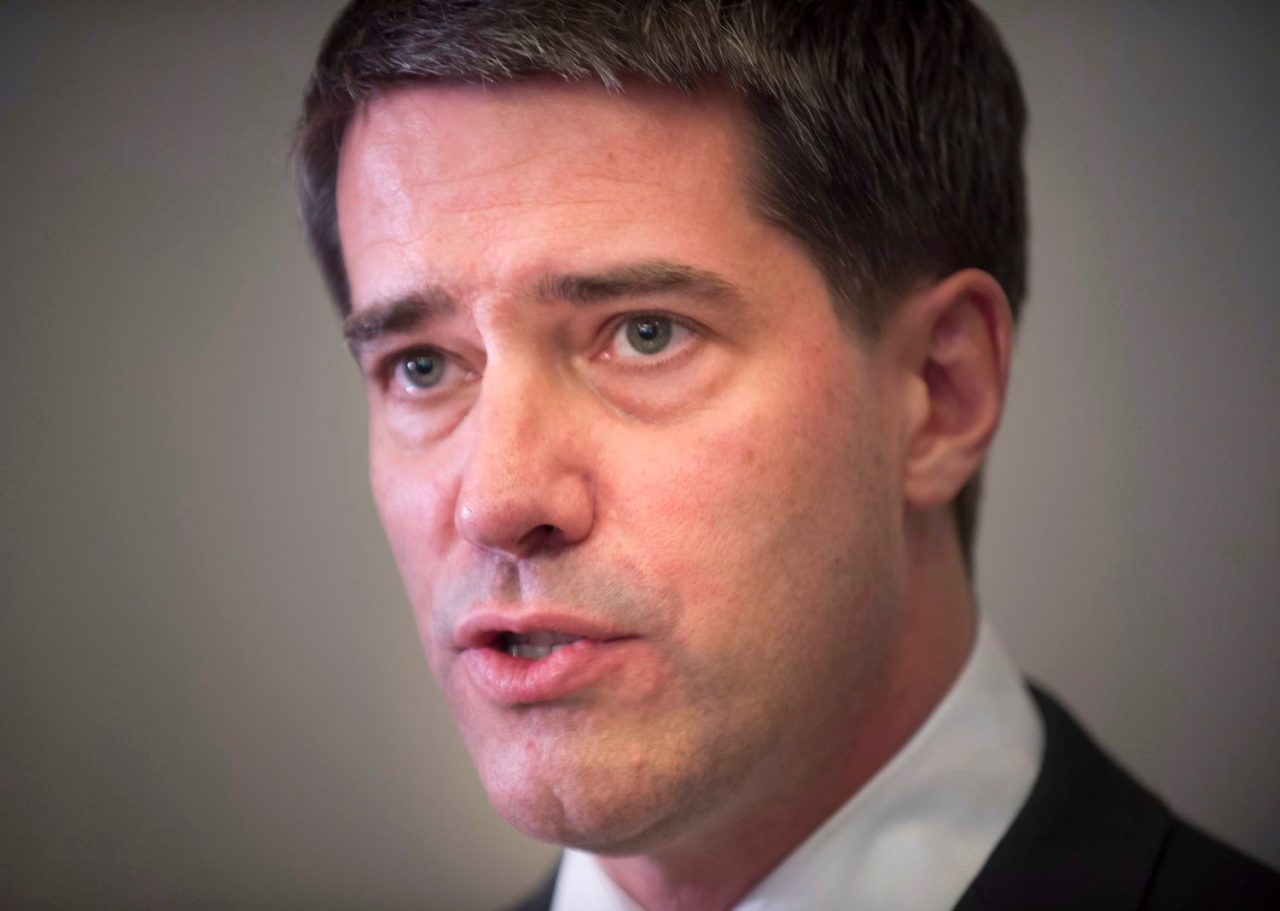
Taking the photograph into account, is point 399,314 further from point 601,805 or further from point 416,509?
point 601,805

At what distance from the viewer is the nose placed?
3.90ft

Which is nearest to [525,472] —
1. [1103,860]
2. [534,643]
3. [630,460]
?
[630,460]

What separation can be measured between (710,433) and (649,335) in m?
0.14

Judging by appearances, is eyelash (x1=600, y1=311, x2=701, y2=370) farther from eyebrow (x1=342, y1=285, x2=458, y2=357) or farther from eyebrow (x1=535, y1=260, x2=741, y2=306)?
eyebrow (x1=342, y1=285, x2=458, y2=357)

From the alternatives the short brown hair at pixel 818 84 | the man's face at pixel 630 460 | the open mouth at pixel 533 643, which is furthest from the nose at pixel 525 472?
the short brown hair at pixel 818 84

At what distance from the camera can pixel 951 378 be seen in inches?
57.2

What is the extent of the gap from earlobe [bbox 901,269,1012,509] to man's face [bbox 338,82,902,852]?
10 cm

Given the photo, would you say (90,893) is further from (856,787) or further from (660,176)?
(660,176)

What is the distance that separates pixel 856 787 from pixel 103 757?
1.22 metres

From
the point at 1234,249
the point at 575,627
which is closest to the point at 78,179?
the point at 575,627

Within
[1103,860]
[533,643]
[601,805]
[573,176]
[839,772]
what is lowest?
[1103,860]

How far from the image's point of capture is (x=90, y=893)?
5.75ft

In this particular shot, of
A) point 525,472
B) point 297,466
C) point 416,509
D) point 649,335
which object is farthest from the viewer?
point 297,466

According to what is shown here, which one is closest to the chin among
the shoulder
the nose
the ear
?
the nose
